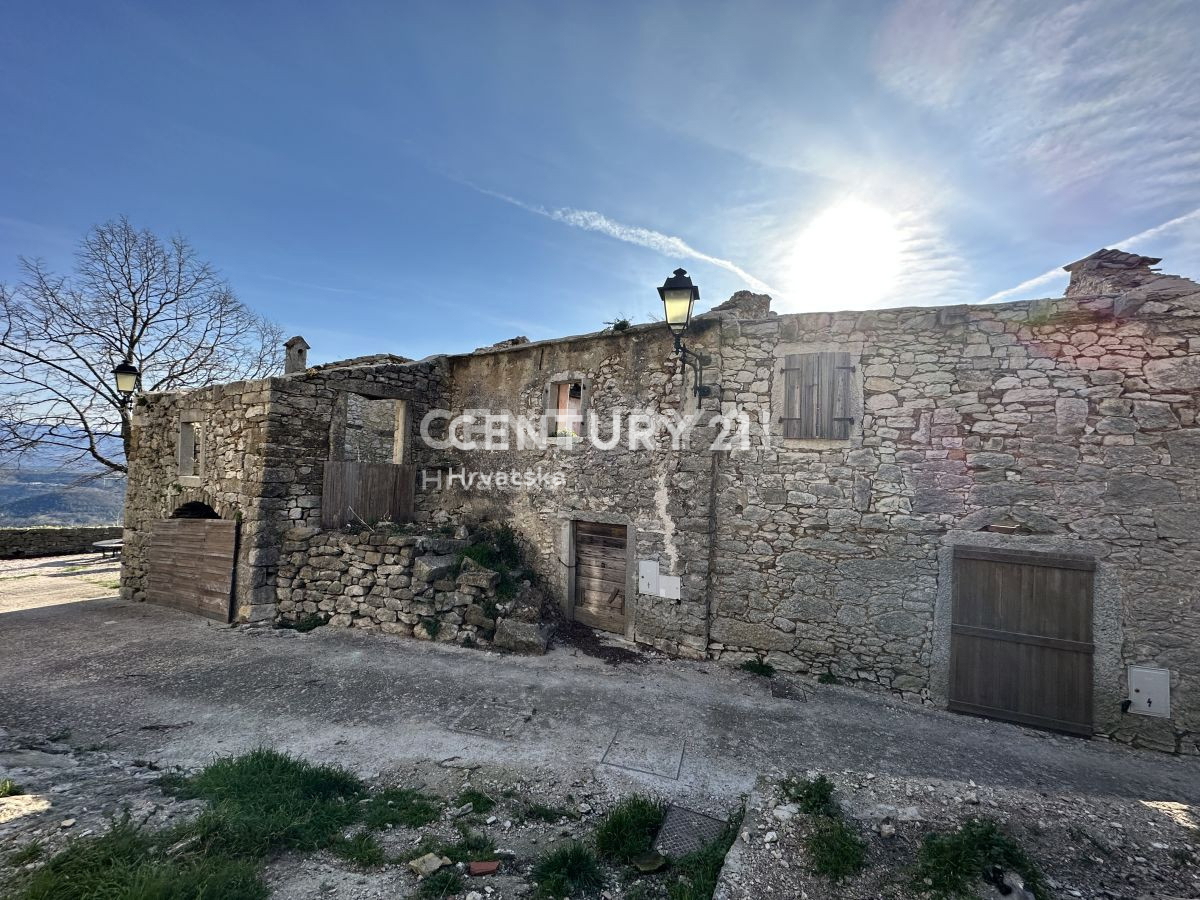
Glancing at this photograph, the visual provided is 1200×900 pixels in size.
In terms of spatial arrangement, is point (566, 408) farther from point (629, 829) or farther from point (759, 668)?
point (629, 829)

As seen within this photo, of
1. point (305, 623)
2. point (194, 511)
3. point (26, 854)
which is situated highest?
point (194, 511)

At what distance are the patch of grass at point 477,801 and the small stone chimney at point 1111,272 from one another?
8.74m

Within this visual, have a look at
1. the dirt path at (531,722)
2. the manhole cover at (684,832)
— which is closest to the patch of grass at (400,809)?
the dirt path at (531,722)

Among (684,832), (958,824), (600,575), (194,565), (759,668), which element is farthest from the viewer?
(194,565)

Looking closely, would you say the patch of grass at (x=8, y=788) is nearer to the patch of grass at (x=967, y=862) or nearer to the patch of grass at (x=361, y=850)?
the patch of grass at (x=361, y=850)

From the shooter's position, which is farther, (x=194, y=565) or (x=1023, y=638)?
(x=194, y=565)

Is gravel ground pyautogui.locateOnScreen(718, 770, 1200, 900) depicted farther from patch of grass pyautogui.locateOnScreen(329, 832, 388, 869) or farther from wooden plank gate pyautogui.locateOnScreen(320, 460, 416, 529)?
wooden plank gate pyautogui.locateOnScreen(320, 460, 416, 529)

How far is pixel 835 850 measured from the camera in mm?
2896

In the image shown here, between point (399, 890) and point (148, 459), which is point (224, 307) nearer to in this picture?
point (148, 459)

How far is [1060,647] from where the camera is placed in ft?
19.2

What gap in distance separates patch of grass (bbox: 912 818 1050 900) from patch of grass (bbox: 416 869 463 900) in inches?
106

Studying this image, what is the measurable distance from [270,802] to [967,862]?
185 inches

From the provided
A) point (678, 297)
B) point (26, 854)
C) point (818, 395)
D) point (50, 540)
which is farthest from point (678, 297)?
point (50, 540)

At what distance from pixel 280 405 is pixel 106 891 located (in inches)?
304
